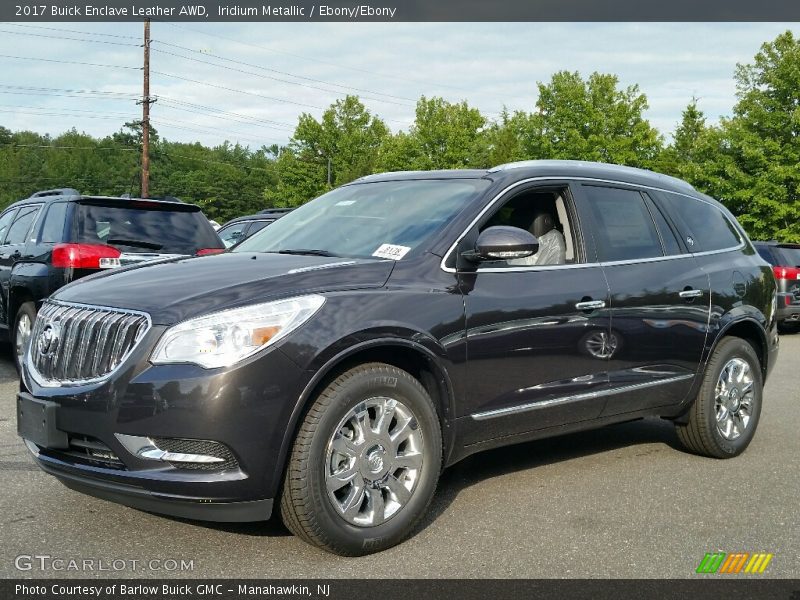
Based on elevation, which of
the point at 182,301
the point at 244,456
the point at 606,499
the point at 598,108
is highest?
the point at 598,108

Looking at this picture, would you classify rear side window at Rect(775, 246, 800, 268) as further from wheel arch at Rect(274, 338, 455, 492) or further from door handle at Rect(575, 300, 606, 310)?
wheel arch at Rect(274, 338, 455, 492)

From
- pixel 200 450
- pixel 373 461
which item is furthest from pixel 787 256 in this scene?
pixel 200 450

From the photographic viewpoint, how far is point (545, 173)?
5.29 meters

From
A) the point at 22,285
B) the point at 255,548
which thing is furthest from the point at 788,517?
the point at 22,285

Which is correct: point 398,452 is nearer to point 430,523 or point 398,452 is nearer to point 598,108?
point 430,523

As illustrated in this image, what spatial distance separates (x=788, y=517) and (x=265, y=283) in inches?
118

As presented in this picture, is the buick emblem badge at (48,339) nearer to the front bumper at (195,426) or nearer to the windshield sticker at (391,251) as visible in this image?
the front bumper at (195,426)

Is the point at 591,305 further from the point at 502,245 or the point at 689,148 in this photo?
the point at 689,148

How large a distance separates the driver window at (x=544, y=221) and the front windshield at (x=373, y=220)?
26 cm

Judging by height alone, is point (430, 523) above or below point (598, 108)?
below

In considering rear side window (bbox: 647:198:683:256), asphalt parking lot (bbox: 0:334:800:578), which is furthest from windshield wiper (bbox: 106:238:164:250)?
rear side window (bbox: 647:198:683:256)

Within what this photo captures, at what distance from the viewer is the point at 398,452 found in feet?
13.7

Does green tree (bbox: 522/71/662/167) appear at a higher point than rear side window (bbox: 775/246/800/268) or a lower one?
higher

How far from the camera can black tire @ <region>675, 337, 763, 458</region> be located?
596 centimetres
